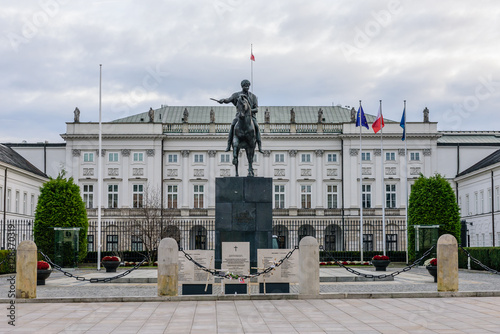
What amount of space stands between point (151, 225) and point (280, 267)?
3897 cm

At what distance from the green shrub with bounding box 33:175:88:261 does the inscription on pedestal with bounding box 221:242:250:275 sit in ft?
88.1

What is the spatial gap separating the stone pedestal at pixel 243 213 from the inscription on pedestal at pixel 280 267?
2572 mm

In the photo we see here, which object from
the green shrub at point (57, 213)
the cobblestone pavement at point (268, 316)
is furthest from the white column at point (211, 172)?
the cobblestone pavement at point (268, 316)

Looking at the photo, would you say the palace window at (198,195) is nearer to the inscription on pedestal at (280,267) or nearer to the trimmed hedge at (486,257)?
the trimmed hedge at (486,257)

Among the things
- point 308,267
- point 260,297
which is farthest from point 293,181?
point 260,297

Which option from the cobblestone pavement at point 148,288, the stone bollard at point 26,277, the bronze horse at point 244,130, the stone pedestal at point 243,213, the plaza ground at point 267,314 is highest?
the bronze horse at point 244,130

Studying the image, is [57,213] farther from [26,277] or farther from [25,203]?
[26,277]

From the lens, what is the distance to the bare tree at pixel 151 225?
54844 mm

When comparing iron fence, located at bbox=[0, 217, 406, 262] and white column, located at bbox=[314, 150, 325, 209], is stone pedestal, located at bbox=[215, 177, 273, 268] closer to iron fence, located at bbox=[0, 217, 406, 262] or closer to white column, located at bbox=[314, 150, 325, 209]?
iron fence, located at bbox=[0, 217, 406, 262]

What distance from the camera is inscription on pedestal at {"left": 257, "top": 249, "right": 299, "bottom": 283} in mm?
19672

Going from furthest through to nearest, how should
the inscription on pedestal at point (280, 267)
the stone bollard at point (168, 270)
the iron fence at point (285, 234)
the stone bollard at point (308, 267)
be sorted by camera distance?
the iron fence at point (285, 234) < the inscription on pedestal at point (280, 267) < the stone bollard at point (308, 267) < the stone bollard at point (168, 270)

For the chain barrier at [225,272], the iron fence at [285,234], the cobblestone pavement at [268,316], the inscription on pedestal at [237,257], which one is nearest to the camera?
the cobblestone pavement at [268,316]

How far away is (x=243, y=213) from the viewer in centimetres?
2266

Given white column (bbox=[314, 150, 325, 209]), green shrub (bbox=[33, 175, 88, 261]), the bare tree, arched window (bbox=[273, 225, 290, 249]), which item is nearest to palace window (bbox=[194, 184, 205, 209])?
the bare tree
